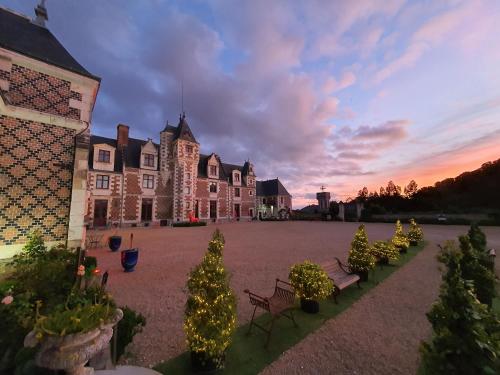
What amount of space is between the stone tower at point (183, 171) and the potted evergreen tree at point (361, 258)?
24.3 meters

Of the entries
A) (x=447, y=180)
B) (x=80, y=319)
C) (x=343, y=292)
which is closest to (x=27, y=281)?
(x=80, y=319)

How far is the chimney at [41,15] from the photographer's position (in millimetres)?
8719

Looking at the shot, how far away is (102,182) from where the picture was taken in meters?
24.2

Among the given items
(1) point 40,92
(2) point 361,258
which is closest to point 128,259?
(1) point 40,92

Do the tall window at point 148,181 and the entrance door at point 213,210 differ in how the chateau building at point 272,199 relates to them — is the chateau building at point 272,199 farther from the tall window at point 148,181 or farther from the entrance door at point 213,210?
the tall window at point 148,181

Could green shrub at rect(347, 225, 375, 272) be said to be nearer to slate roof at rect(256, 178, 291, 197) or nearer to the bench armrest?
the bench armrest

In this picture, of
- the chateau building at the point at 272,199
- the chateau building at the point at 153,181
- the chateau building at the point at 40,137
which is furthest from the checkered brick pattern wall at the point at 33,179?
the chateau building at the point at 272,199

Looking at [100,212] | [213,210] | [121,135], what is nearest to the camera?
[100,212]

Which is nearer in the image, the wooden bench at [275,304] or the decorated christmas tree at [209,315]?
the decorated christmas tree at [209,315]

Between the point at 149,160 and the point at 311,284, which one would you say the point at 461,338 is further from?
the point at 149,160

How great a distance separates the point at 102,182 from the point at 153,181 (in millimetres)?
5604

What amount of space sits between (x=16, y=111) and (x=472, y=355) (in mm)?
11613

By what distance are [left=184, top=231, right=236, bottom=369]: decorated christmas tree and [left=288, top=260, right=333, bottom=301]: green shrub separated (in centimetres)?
244

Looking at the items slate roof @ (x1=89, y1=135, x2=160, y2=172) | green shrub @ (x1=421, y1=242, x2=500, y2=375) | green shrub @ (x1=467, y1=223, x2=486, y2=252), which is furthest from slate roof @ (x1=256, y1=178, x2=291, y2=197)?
green shrub @ (x1=421, y1=242, x2=500, y2=375)
